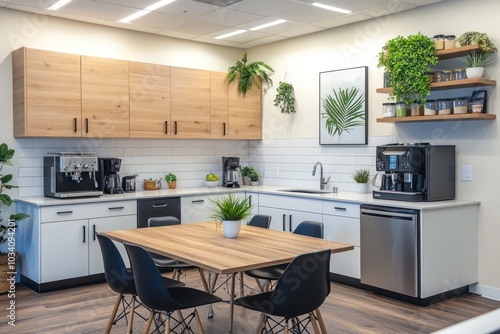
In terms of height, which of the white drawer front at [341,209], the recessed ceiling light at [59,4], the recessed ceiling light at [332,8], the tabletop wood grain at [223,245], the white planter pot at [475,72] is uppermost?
the recessed ceiling light at [332,8]

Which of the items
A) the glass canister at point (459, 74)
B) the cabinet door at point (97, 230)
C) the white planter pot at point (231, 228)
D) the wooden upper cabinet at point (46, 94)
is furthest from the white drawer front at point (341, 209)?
the wooden upper cabinet at point (46, 94)

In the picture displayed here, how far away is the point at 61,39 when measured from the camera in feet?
18.1

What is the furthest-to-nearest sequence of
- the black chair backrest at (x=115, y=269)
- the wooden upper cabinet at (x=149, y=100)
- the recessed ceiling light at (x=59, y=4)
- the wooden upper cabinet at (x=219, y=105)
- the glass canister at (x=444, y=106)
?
the wooden upper cabinet at (x=219, y=105) < the wooden upper cabinet at (x=149, y=100) < the recessed ceiling light at (x=59, y=4) < the glass canister at (x=444, y=106) < the black chair backrest at (x=115, y=269)

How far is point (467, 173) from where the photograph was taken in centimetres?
476

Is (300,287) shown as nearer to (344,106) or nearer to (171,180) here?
(344,106)

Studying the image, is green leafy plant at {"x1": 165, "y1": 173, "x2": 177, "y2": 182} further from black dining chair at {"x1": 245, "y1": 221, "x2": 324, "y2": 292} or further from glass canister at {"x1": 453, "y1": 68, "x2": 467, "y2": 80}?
glass canister at {"x1": 453, "y1": 68, "x2": 467, "y2": 80}

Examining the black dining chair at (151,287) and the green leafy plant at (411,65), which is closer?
the black dining chair at (151,287)

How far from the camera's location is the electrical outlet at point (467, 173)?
474 cm

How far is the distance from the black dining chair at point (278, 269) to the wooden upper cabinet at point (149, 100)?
2430 millimetres

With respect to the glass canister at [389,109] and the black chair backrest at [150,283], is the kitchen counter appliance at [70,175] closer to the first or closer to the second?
the black chair backrest at [150,283]

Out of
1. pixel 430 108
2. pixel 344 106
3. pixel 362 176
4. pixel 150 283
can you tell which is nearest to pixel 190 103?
pixel 344 106

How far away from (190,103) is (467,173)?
10.2ft

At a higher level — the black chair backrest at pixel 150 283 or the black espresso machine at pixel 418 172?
the black espresso machine at pixel 418 172

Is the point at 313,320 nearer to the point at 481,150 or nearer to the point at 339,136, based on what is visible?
the point at 481,150
